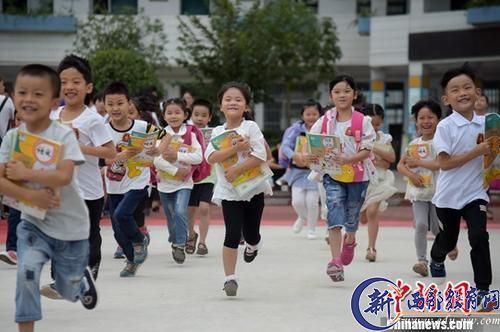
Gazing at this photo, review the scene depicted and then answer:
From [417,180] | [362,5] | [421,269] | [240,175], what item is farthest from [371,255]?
[362,5]

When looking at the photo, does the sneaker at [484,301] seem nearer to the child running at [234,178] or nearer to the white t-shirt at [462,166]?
the white t-shirt at [462,166]

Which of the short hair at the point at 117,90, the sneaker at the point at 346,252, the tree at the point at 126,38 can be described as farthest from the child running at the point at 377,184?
the tree at the point at 126,38

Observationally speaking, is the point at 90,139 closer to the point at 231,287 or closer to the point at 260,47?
the point at 231,287

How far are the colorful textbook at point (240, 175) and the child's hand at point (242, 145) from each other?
0.03m

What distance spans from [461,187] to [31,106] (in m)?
3.41

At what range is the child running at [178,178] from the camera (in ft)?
35.6

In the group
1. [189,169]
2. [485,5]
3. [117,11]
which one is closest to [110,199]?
[189,169]

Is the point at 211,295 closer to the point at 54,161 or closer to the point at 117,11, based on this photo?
the point at 54,161

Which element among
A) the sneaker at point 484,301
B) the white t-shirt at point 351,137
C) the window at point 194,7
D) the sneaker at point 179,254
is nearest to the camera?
the sneaker at point 484,301

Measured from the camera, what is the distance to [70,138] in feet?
20.3

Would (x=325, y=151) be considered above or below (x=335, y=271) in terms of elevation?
above

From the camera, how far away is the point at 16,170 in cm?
598

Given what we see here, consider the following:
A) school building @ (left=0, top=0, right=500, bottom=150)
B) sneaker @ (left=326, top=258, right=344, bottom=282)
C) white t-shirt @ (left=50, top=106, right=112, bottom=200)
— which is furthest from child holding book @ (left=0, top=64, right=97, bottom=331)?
school building @ (left=0, top=0, right=500, bottom=150)

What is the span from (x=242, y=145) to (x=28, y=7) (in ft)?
95.1
